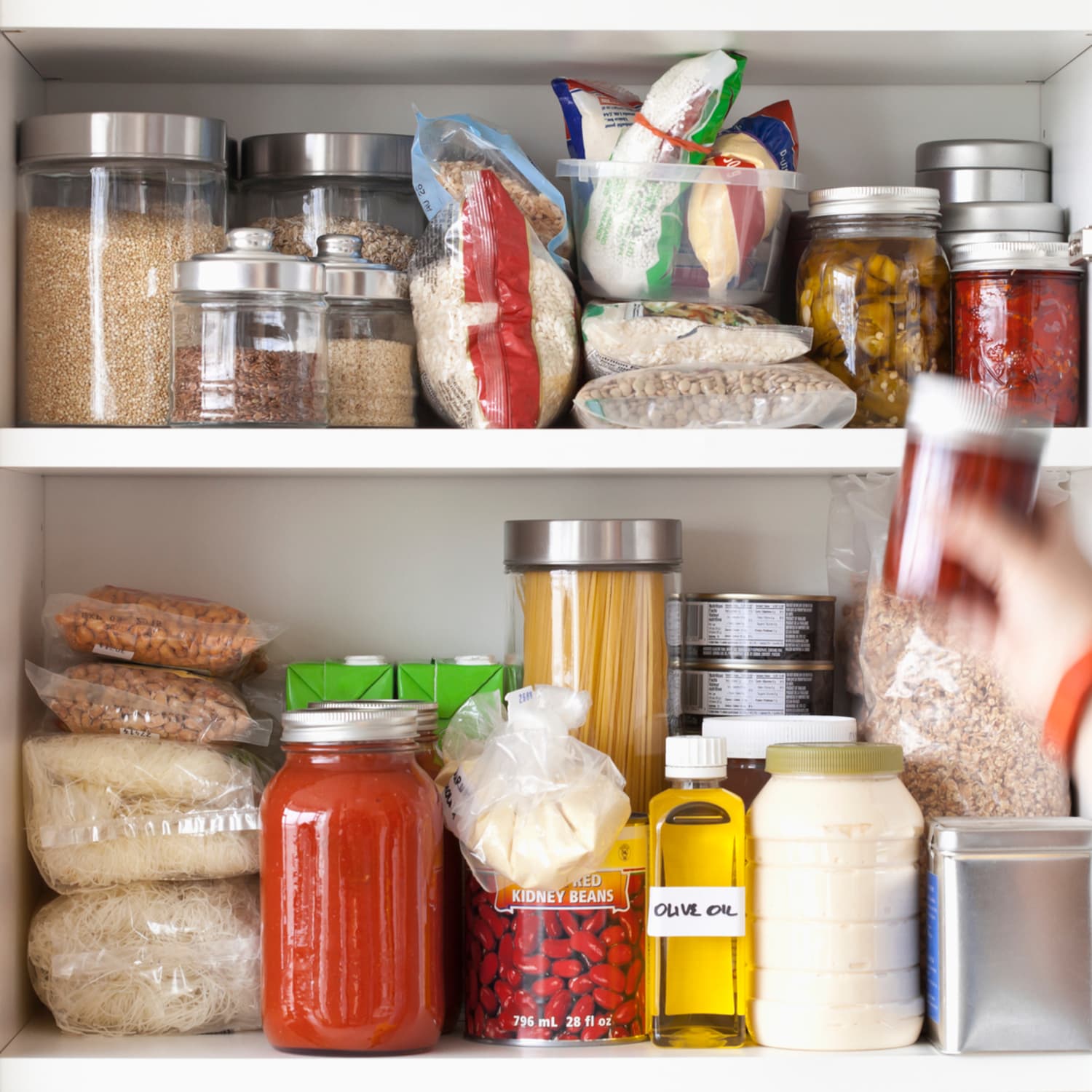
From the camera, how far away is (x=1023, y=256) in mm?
1016

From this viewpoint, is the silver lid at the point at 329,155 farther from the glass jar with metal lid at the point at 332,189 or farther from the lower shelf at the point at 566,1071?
the lower shelf at the point at 566,1071

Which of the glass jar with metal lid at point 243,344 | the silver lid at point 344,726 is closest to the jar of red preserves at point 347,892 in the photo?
the silver lid at point 344,726

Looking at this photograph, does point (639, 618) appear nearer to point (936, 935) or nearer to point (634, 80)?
point (936, 935)

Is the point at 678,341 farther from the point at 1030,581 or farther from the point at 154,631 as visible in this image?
the point at 154,631

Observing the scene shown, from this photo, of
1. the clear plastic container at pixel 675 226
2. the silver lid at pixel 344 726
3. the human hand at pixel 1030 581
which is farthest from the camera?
the clear plastic container at pixel 675 226

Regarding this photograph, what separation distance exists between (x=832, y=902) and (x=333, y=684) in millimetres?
404

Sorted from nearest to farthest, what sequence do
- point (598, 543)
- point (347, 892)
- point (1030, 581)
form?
point (1030, 581), point (347, 892), point (598, 543)

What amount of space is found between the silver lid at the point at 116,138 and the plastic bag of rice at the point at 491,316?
19 centimetres

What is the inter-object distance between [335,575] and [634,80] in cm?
49

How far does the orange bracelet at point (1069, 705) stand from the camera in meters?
0.81

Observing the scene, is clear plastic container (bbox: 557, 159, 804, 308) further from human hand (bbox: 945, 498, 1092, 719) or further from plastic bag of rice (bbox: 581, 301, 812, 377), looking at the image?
human hand (bbox: 945, 498, 1092, 719)

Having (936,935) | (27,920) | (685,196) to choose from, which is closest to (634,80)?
(685,196)

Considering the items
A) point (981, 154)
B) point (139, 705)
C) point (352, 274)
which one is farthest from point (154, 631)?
point (981, 154)

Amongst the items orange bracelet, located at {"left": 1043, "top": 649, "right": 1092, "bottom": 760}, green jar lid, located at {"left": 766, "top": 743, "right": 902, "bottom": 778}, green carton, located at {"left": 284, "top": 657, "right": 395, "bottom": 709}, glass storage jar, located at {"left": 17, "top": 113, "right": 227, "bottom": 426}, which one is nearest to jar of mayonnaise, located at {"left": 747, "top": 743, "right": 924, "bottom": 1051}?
green jar lid, located at {"left": 766, "top": 743, "right": 902, "bottom": 778}
